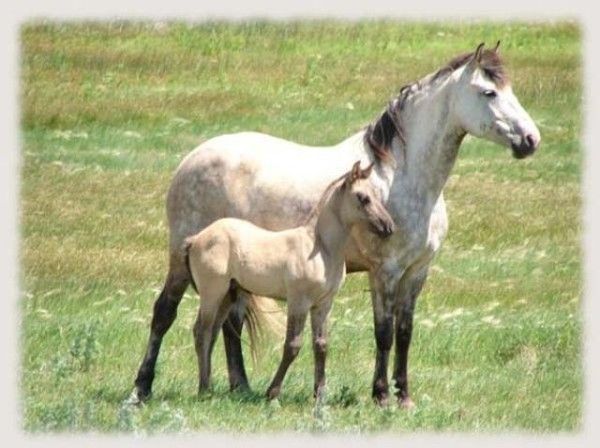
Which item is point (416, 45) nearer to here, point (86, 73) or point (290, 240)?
point (86, 73)

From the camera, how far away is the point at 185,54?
27.5 meters

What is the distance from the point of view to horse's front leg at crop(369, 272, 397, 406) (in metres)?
14.4

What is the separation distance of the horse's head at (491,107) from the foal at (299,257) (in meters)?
0.92

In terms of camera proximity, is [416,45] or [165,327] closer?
[165,327]

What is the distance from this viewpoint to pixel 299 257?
13773 millimetres

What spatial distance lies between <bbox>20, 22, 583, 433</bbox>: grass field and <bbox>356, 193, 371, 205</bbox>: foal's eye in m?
1.38

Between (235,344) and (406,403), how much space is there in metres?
1.42

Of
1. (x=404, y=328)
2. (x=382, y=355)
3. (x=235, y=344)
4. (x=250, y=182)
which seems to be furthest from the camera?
(x=235, y=344)

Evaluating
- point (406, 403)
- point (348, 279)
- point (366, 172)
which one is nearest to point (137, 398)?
point (406, 403)

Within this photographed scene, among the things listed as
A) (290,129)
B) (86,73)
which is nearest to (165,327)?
(290,129)

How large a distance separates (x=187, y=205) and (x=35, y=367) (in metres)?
1.78

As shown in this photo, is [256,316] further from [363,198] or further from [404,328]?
[363,198]

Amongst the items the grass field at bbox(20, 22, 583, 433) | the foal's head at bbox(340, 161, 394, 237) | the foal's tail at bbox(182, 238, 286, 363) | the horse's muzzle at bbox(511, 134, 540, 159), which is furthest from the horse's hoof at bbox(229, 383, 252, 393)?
the horse's muzzle at bbox(511, 134, 540, 159)

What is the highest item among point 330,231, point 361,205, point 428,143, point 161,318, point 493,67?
point 493,67
